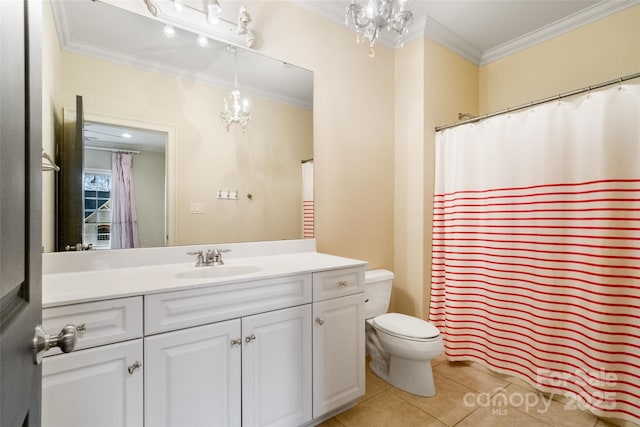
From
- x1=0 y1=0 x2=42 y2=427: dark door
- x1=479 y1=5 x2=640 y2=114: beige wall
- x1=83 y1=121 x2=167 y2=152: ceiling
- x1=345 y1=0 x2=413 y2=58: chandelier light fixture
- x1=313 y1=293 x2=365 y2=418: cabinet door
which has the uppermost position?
x1=479 y1=5 x2=640 y2=114: beige wall

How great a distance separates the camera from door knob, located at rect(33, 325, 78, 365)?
521 mm

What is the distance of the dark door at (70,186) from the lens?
50.7 inches

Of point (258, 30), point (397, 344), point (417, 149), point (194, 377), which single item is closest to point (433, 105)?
point (417, 149)

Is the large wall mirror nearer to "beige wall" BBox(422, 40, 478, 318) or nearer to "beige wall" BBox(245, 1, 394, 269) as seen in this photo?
"beige wall" BBox(245, 1, 394, 269)

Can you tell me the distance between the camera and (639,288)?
143 cm

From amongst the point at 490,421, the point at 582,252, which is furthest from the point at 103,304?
the point at 582,252

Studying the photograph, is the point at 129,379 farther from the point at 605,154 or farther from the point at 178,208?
the point at 605,154

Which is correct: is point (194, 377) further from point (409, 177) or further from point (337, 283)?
point (409, 177)

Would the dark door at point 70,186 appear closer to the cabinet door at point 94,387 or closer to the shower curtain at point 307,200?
the cabinet door at point 94,387

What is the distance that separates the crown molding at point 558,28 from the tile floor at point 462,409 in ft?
8.73

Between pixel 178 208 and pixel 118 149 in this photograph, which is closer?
pixel 118 149

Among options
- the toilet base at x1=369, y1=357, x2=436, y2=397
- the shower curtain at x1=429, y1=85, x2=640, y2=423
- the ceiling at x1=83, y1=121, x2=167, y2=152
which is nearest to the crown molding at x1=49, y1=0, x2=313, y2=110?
the ceiling at x1=83, y1=121, x2=167, y2=152

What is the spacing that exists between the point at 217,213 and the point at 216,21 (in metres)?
1.11

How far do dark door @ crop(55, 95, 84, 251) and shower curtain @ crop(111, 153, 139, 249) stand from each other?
124 mm
